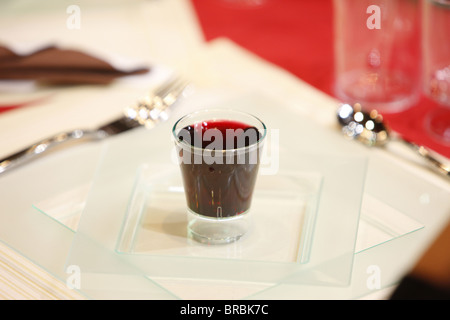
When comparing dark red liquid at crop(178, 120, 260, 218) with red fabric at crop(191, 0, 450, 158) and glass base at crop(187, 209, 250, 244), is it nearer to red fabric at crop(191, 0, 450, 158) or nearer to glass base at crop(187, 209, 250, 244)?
glass base at crop(187, 209, 250, 244)

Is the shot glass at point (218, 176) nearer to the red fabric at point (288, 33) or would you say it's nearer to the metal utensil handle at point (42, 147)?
the metal utensil handle at point (42, 147)

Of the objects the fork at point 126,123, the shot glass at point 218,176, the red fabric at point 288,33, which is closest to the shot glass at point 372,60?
the red fabric at point 288,33

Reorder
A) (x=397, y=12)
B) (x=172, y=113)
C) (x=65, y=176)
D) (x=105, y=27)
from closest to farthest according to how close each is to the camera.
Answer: (x=65, y=176), (x=172, y=113), (x=397, y=12), (x=105, y=27)

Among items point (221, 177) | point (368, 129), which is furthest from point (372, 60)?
point (221, 177)

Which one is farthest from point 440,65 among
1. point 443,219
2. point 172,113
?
point 172,113

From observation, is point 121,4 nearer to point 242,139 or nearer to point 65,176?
point 65,176
